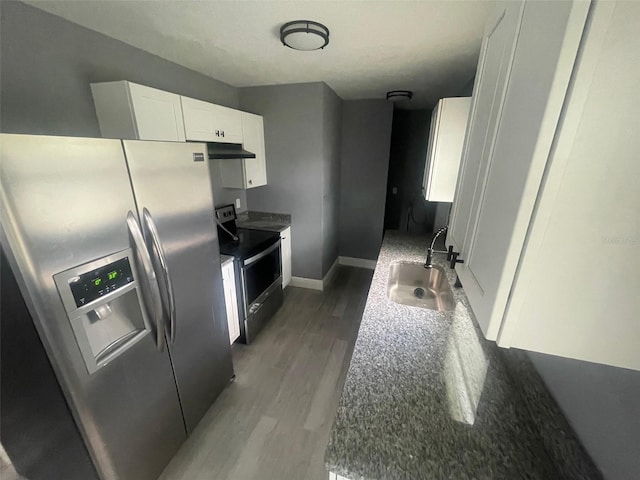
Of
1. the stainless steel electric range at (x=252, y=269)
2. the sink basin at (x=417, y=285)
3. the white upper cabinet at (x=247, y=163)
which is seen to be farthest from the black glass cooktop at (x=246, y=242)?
the sink basin at (x=417, y=285)

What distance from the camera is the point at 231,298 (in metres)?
2.19

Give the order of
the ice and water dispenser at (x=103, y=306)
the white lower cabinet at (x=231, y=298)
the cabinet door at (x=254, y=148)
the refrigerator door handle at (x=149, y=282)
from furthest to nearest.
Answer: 1. the cabinet door at (x=254, y=148)
2. the white lower cabinet at (x=231, y=298)
3. the refrigerator door handle at (x=149, y=282)
4. the ice and water dispenser at (x=103, y=306)

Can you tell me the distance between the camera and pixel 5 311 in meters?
0.82

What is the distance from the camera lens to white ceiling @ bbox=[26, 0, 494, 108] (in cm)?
128

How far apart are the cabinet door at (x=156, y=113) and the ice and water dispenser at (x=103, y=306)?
986 mm

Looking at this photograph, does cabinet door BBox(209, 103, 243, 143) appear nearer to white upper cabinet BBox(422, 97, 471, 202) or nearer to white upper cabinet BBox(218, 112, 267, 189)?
white upper cabinet BBox(218, 112, 267, 189)

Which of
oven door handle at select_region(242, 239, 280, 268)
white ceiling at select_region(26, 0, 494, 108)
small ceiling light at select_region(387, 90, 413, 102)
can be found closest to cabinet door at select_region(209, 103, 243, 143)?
white ceiling at select_region(26, 0, 494, 108)

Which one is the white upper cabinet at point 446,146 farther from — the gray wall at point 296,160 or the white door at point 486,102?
the gray wall at point 296,160

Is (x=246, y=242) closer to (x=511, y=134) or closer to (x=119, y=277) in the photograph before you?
(x=119, y=277)

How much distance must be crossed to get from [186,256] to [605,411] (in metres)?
1.75

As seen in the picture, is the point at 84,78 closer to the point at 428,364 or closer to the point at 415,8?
the point at 415,8

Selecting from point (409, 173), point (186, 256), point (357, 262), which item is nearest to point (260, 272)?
point (186, 256)

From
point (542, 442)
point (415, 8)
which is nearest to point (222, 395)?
point (542, 442)

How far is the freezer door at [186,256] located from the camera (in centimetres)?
121
